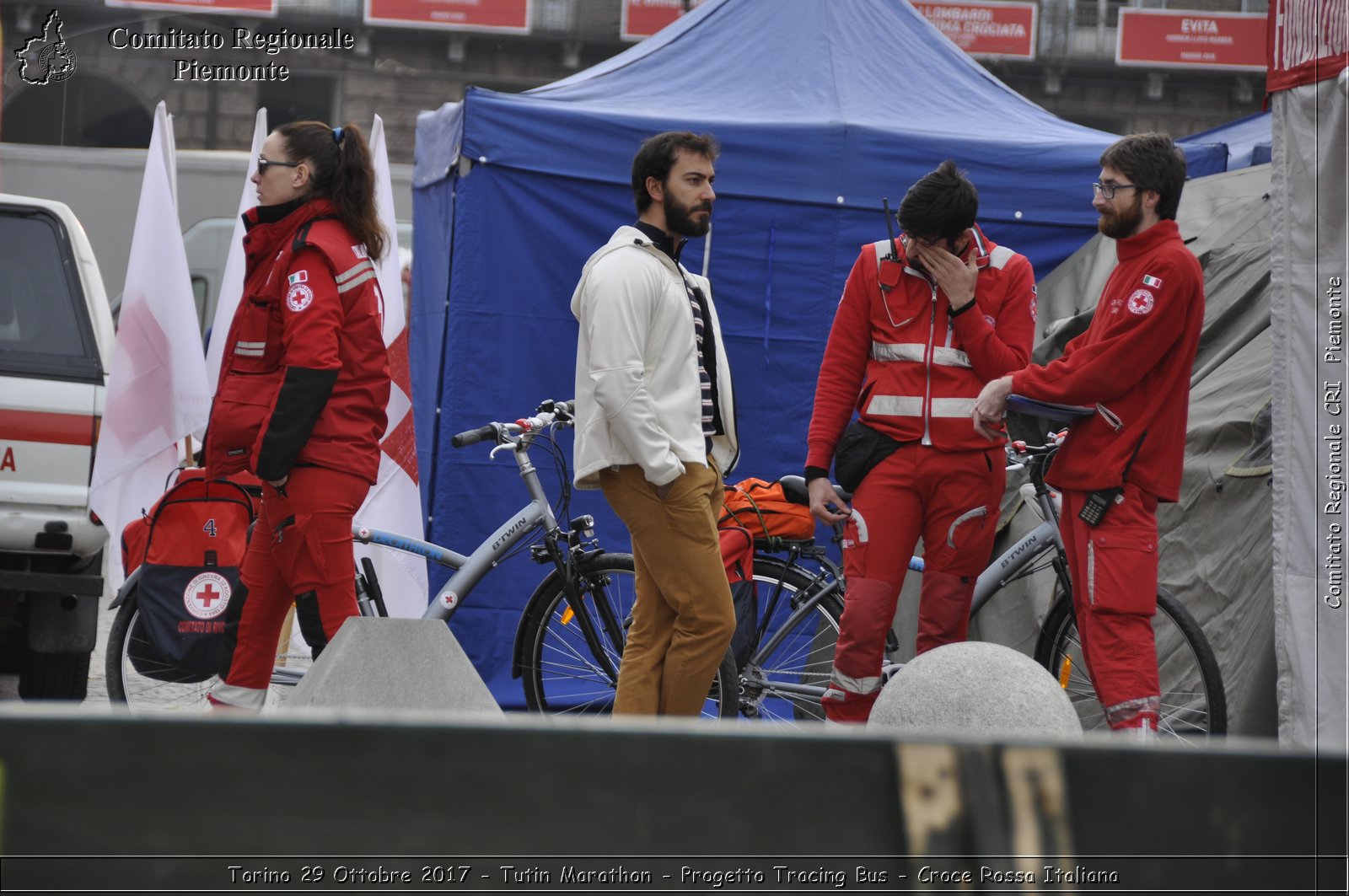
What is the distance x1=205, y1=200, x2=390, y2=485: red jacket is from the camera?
4.05 metres

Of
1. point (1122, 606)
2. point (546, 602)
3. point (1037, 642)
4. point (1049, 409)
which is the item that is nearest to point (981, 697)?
point (1122, 606)

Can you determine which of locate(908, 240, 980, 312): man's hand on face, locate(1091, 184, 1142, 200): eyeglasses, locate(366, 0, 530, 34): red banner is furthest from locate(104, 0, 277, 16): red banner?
locate(1091, 184, 1142, 200): eyeglasses

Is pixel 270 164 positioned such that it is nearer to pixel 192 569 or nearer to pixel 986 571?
pixel 192 569

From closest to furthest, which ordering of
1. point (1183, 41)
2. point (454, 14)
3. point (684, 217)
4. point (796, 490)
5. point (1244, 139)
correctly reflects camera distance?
point (684, 217)
point (796, 490)
point (1244, 139)
point (454, 14)
point (1183, 41)

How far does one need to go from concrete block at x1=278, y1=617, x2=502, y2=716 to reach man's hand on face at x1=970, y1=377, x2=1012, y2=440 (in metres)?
1.56

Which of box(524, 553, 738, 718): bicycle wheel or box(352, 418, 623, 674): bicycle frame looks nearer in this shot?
box(524, 553, 738, 718): bicycle wheel

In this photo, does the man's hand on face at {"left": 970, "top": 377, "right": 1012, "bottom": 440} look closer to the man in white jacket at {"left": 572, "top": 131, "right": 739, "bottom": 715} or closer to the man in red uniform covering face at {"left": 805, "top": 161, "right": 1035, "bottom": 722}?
the man in red uniform covering face at {"left": 805, "top": 161, "right": 1035, "bottom": 722}

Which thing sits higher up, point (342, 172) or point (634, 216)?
point (634, 216)

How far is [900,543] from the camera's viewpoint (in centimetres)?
412

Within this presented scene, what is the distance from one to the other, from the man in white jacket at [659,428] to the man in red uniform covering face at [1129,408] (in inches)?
33.2

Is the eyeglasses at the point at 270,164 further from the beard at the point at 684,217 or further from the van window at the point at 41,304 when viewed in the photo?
the van window at the point at 41,304

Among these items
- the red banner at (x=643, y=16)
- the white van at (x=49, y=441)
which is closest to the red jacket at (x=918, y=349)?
the white van at (x=49, y=441)

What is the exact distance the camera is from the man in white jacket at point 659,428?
3797mm

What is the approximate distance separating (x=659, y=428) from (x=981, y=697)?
1.29 meters
